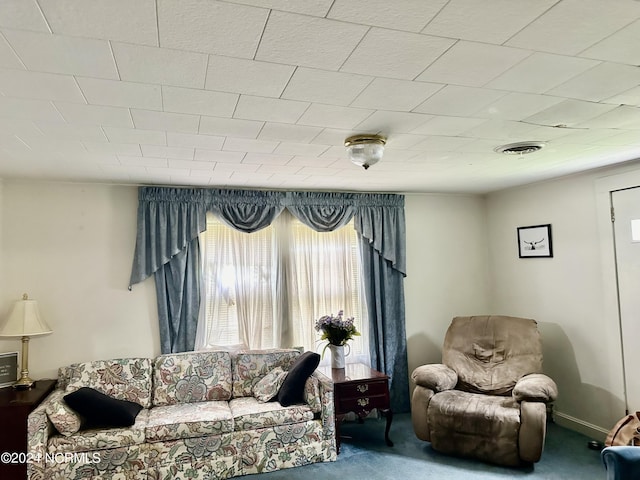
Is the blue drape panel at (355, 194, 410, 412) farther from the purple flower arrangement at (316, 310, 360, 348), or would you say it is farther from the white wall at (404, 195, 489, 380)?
the purple flower arrangement at (316, 310, 360, 348)

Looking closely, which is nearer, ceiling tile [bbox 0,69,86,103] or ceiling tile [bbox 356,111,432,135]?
ceiling tile [bbox 0,69,86,103]

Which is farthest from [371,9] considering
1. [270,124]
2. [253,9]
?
[270,124]

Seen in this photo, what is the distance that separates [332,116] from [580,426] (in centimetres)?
374

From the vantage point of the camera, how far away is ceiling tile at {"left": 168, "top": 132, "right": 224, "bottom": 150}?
2553 millimetres

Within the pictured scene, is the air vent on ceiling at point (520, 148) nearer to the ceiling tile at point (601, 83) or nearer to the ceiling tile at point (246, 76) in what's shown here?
the ceiling tile at point (601, 83)

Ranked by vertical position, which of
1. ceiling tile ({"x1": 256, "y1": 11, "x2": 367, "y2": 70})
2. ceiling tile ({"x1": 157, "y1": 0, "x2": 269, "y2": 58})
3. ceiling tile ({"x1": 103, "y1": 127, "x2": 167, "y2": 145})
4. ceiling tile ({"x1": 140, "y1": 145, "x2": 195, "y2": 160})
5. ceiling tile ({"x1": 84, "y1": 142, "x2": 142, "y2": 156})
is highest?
ceiling tile ({"x1": 84, "y1": 142, "x2": 142, "y2": 156})

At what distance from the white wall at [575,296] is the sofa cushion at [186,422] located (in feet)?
10.4

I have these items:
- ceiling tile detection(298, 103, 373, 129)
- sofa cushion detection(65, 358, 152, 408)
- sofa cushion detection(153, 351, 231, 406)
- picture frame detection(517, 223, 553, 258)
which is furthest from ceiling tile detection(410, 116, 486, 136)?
sofa cushion detection(65, 358, 152, 408)

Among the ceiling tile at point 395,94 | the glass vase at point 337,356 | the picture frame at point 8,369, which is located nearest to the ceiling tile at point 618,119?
the ceiling tile at point 395,94

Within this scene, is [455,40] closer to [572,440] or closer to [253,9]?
[253,9]

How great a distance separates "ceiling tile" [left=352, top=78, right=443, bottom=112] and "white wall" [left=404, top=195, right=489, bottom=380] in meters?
2.89

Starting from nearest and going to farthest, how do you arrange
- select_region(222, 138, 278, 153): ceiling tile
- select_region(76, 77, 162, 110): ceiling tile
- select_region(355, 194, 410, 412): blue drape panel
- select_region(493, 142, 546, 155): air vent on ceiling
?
select_region(76, 77, 162, 110): ceiling tile, select_region(222, 138, 278, 153): ceiling tile, select_region(493, 142, 546, 155): air vent on ceiling, select_region(355, 194, 410, 412): blue drape panel

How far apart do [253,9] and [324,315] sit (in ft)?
11.8

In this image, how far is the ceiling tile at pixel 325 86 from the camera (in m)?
1.79
